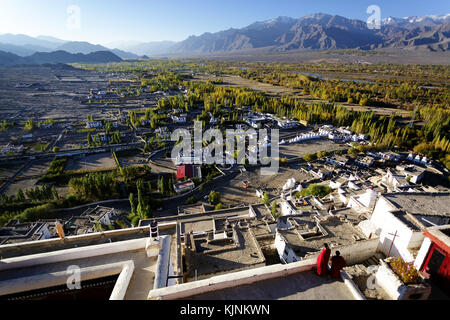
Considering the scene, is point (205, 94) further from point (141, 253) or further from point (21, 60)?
point (21, 60)

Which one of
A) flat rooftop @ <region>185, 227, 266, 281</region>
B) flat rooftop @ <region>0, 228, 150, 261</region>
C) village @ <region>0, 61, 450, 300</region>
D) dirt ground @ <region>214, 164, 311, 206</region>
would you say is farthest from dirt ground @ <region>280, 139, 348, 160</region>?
flat rooftop @ <region>0, 228, 150, 261</region>

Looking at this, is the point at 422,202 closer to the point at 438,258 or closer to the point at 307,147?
the point at 438,258

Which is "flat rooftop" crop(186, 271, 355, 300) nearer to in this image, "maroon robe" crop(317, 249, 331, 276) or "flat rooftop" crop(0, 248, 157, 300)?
"maroon robe" crop(317, 249, 331, 276)

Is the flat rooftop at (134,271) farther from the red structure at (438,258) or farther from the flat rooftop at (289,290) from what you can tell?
the red structure at (438,258)

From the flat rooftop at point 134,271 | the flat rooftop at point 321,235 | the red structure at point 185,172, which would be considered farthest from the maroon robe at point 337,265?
the red structure at point 185,172

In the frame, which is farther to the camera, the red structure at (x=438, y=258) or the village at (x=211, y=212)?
the red structure at (x=438, y=258)

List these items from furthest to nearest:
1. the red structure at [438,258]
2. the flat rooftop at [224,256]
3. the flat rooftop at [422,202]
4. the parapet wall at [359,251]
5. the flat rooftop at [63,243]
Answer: the flat rooftop at [422,202], the flat rooftop at [224,256], the parapet wall at [359,251], the flat rooftop at [63,243], the red structure at [438,258]

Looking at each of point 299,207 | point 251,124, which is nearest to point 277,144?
point 251,124
